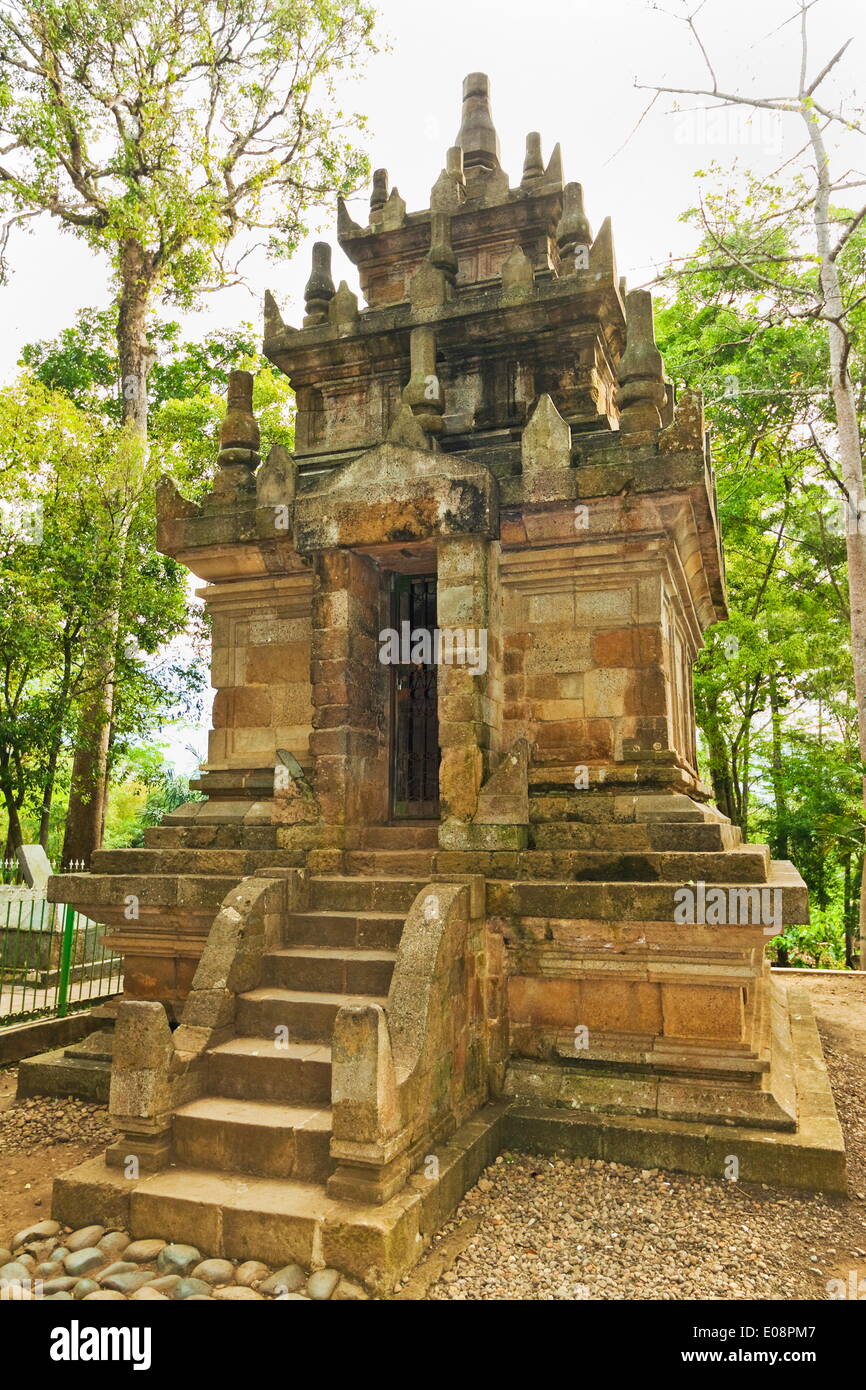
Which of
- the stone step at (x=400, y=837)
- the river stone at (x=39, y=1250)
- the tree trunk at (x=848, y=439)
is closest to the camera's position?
the river stone at (x=39, y=1250)

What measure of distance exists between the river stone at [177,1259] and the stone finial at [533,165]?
30.5 ft

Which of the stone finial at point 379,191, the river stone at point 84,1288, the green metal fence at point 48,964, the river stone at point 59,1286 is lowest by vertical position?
the river stone at point 59,1286

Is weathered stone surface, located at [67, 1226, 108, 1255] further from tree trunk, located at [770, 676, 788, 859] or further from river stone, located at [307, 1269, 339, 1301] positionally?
tree trunk, located at [770, 676, 788, 859]

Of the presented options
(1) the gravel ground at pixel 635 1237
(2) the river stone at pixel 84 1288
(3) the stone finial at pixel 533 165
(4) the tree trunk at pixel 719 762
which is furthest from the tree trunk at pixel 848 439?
(2) the river stone at pixel 84 1288

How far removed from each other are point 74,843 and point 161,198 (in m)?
12.7

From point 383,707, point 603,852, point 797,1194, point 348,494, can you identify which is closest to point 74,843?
point 383,707

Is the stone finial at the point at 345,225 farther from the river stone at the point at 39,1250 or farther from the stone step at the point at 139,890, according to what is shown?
the river stone at the point at 39,1250

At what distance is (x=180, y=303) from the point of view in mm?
20016

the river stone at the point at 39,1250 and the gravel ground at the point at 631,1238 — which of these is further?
the river stone at the point at 39,1250

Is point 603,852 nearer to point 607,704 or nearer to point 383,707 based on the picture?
point 607,704

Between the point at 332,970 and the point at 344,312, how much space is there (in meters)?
6.21

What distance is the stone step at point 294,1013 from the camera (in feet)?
17.2

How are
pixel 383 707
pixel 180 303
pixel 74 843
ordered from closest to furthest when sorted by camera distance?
pixel 383 707, pixel 74 843, pixel 180 303

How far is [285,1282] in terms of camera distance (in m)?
3.82
